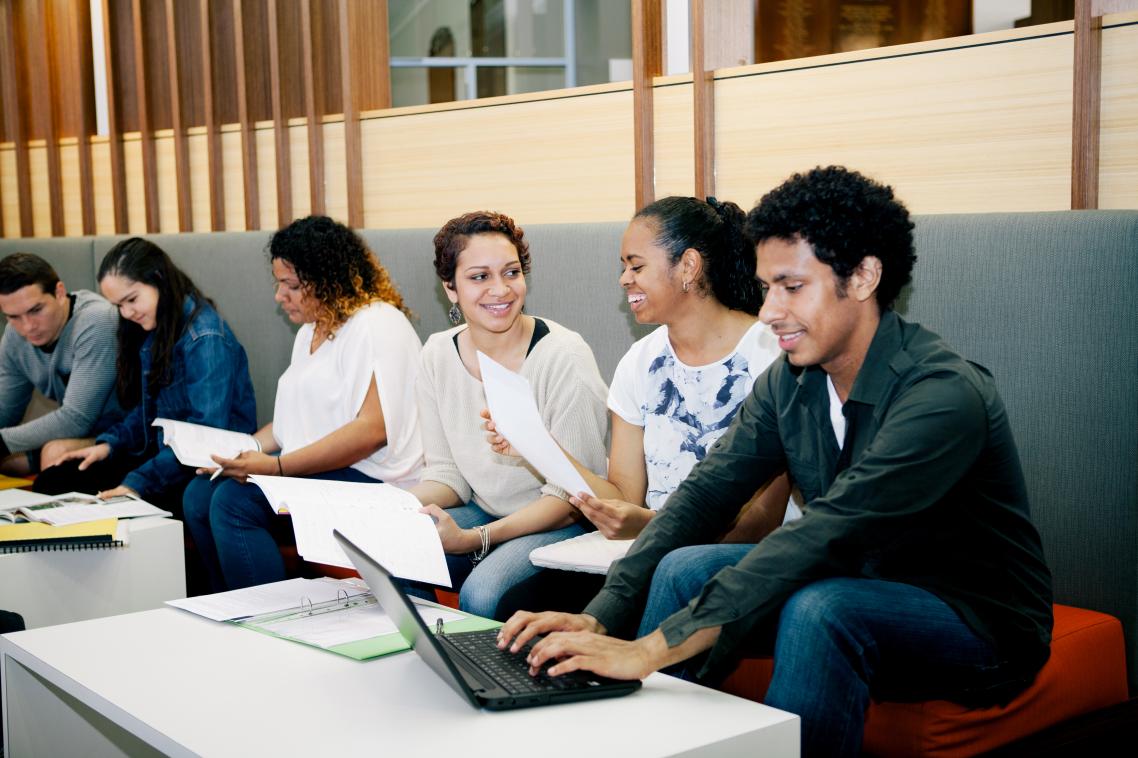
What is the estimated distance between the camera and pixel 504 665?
1.66m

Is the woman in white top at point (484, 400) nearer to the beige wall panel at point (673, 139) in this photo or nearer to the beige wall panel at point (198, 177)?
the beige wall panel at point (673, 139)

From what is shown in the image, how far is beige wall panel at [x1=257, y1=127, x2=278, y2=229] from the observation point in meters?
4.80

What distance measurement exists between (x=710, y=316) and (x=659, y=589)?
76 cm

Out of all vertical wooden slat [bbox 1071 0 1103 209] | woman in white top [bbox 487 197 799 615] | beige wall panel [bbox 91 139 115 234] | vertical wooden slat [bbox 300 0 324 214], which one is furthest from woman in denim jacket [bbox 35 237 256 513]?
vertical wooden slat [bbox 1071 0 1103 209]

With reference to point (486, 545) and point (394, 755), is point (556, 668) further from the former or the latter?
point (486, 545)

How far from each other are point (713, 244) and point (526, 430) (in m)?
0.61

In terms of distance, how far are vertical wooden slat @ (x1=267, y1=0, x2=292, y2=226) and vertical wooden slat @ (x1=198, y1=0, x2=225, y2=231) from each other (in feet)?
1.21

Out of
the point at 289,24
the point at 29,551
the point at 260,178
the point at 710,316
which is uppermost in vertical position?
the point at 289,24

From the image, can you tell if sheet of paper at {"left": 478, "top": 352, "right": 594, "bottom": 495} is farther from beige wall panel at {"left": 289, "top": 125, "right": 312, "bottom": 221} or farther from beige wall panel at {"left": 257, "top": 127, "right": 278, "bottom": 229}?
beige wall panel at {"left": 257, "top": 127, "right": 278, "bottom": 229}

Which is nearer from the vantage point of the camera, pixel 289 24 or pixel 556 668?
pixel 556 668

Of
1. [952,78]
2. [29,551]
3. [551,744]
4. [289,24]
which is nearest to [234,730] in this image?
[551,744]

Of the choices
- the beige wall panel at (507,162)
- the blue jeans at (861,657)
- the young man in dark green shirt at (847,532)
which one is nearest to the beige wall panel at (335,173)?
the beige wall panel at (507,162)

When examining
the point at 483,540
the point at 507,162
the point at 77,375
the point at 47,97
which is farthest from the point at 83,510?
the point at 47,97

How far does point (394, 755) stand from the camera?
1.39 meters
